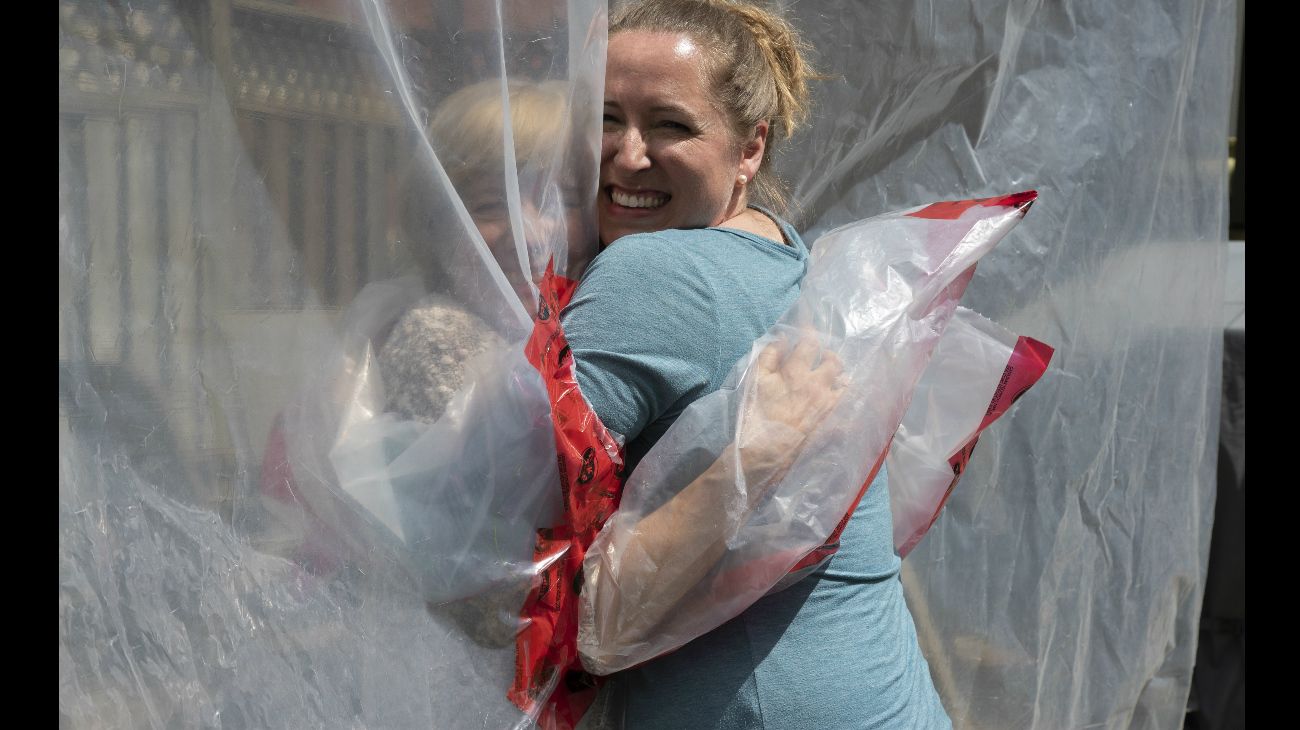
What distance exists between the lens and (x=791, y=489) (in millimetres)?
1052

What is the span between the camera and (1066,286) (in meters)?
1.98

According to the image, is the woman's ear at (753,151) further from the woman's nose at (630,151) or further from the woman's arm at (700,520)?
the woman's arm at (700,520)

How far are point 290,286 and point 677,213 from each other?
481mm

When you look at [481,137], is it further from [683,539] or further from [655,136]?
[683,539]

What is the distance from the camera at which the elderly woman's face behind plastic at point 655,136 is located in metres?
1.25

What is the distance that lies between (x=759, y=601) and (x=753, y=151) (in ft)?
1.87

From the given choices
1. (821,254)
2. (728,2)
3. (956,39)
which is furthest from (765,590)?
(956,39)

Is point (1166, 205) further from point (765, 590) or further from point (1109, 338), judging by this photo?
point (765, 590)

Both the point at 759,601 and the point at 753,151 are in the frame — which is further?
the point at 753,151

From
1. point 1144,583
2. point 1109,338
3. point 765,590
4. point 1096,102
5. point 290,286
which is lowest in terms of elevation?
point 1144,583

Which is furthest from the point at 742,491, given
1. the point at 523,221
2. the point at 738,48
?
the point at 738,48

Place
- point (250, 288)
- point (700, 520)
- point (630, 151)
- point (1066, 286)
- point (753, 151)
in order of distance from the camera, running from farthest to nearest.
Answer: point (1066, 286) → point (753, 151) → point (630, 151) → point (700, 520) → point (250, 288)

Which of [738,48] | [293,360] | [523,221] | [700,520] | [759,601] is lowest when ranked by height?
[759,601]

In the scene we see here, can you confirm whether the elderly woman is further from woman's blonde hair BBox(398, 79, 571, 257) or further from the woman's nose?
woman's blonde hair BBox(398, 79, 571, 257)
